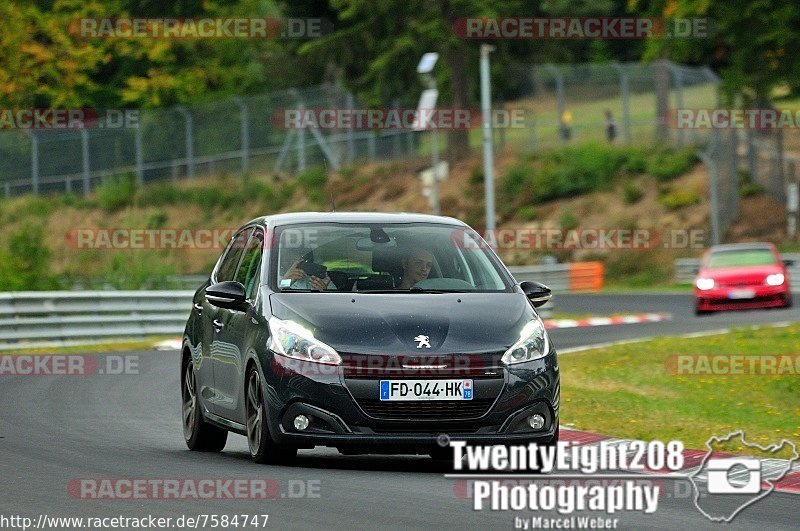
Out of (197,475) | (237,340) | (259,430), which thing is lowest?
(197,475)

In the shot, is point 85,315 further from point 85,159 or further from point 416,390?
point 85,159

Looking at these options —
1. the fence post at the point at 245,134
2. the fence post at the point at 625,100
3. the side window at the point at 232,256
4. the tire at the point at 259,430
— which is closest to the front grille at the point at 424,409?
the tire at the point at 259,430

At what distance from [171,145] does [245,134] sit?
2393 mm

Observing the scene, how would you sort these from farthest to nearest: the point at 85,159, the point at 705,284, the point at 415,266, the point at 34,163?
1. the point at 85,159
2. the point at 34,163
3. the point at 705,284
4. the point at 415,266

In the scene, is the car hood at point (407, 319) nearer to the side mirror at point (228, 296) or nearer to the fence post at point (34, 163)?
the side mirror at point (228, 296)

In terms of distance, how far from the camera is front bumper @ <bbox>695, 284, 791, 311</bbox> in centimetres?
3347

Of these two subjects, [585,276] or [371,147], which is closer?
[585,276]

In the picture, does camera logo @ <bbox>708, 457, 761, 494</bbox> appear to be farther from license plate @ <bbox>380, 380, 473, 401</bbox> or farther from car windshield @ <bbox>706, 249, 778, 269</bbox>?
car windshield @ <bbox>706, 249, 778, 269</bbox>

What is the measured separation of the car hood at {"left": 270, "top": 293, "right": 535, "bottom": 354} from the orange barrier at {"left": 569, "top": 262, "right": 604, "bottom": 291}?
3908cm

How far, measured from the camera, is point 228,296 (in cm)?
1136

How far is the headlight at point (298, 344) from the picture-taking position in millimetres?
10328

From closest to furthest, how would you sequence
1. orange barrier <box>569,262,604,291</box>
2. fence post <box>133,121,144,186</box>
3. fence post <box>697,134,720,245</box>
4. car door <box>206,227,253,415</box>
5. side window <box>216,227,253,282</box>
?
1. car door <box>206,227,253,415</box>
2. side window <box>216,227,253,282</box>
3. orange barrier <box>569,262,604,291</box>
4. fence post <box>697,134,720,245</box>
5. fence post <box>133,121,144,186</box>

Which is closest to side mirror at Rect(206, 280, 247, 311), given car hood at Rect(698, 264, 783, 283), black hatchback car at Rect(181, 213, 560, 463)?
black hatchback car at Rect(181, 213, 560, 463)

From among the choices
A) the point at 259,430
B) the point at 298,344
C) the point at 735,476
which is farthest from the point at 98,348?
the point at 735,476
